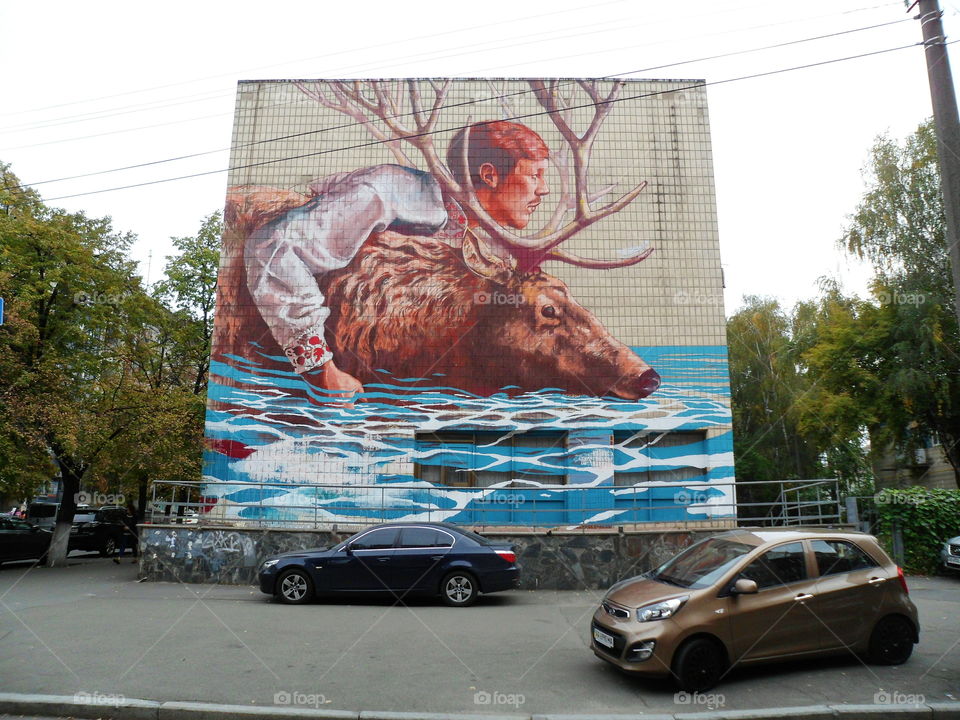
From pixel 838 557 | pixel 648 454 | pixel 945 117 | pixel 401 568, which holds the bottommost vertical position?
pixel 401 568

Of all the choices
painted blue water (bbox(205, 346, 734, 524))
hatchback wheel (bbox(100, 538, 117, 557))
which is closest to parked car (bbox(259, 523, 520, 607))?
painted blue water (bbox(205, 346, 734, 524))

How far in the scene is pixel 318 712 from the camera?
20.8 ft

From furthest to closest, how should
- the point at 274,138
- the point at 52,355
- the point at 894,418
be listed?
1. the point at 894,418
2. the point at 274,138
3. the point at 52,355

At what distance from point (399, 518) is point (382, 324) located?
17.6ft

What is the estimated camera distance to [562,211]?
20.3 m

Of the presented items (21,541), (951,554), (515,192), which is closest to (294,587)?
(21,541)

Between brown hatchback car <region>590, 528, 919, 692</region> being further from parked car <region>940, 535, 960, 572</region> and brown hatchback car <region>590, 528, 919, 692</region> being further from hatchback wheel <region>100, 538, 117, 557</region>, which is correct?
hatchback wheel <region>100, 538, 117, 557</region>

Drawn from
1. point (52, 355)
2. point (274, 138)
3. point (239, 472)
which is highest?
point (274, 138)

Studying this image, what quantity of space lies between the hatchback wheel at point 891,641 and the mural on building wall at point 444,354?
10161 millimetres

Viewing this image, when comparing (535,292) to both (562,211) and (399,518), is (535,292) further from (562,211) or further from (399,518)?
(399,518)

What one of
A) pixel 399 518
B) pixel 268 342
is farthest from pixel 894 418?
pixel 268 342

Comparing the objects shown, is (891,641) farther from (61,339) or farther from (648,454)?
(61,339)

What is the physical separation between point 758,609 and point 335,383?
45.9 feet

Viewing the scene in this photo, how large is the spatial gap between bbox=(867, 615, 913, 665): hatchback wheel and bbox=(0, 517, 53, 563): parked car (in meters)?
21.1
